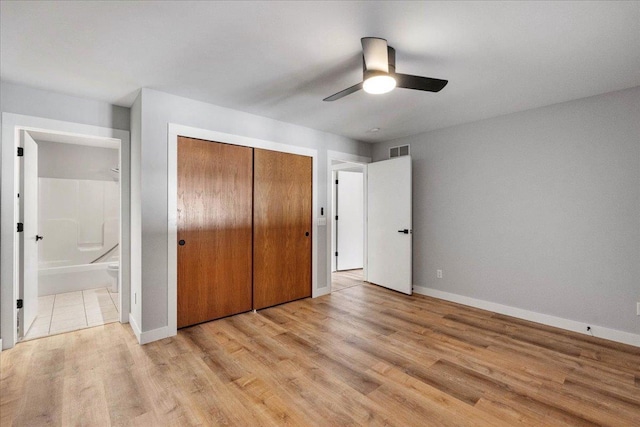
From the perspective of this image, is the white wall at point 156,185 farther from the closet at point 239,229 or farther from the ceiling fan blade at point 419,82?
the ceiling fan blade at point 419,82

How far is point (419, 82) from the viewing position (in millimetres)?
2094

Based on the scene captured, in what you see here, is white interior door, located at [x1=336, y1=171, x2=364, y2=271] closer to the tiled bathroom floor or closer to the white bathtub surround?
the tiled bathroom floor

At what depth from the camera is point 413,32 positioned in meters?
1.88

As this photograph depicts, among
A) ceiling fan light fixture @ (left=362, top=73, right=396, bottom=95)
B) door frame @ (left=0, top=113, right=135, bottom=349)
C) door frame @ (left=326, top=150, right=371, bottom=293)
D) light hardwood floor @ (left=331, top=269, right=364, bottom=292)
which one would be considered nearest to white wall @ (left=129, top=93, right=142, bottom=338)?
door frame @ (left=0, top=113, right=135, bottom=349)

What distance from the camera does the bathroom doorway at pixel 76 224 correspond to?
4207 mm

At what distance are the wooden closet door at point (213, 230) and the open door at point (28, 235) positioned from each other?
1.43 m

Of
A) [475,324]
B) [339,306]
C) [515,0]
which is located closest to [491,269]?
[475,324]

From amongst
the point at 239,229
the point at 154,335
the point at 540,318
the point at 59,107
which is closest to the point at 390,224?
the point at 540,318

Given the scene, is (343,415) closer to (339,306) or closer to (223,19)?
(339,306)

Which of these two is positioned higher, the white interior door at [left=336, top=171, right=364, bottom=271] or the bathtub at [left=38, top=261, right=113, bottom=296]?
the white interior door at [left=336, top=171, right=364, bottom=271]

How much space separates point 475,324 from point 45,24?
441 cm

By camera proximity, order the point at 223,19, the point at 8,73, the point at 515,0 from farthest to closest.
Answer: the point at 8,73 → the point at 223,19 → the point at 515,0

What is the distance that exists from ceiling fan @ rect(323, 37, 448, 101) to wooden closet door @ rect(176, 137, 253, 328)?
1.88 m

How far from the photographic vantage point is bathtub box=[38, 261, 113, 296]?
421cm
